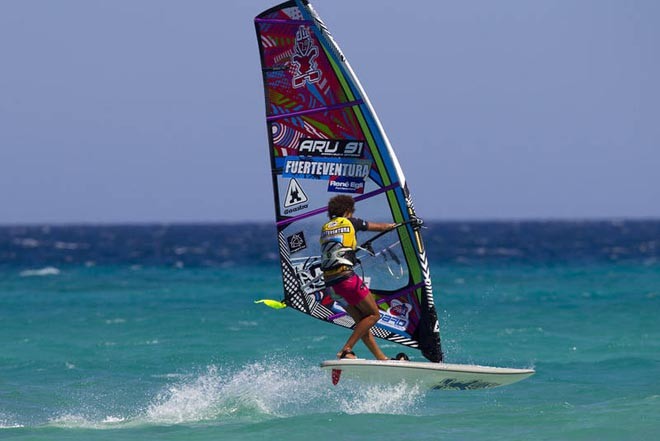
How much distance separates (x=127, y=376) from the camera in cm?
1338

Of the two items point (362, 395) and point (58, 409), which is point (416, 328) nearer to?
point (362, 395)

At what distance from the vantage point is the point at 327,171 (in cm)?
947

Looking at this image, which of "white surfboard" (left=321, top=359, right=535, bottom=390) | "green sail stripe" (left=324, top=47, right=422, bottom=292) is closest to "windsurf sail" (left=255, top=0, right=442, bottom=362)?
"green sail stripe" (left=324, top=47, right=422, bottom=292)

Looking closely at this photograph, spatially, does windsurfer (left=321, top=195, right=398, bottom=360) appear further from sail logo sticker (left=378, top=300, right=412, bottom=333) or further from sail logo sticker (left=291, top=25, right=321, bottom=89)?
sail logo sticker (left=291, top=25, right=321, bottom=89)

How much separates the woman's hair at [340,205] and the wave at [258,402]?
1538 mm

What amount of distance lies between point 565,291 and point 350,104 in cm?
1742

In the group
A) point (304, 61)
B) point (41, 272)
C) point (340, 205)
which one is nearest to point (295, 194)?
point (340, 205)

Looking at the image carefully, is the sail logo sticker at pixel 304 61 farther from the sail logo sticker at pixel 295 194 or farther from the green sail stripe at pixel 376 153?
the sail logo sticker at pixel 295 194

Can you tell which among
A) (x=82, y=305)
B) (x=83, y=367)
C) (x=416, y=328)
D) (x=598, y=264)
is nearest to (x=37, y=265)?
(x=82, y=305)

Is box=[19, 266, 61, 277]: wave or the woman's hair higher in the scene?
the woman's hair

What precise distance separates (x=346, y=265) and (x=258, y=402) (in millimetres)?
2481

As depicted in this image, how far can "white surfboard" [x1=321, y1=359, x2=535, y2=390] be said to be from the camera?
8773 mm

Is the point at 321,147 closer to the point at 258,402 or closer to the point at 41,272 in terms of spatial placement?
the point at 258,402

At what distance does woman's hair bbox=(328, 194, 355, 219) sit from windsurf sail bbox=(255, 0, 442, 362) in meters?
0.55
